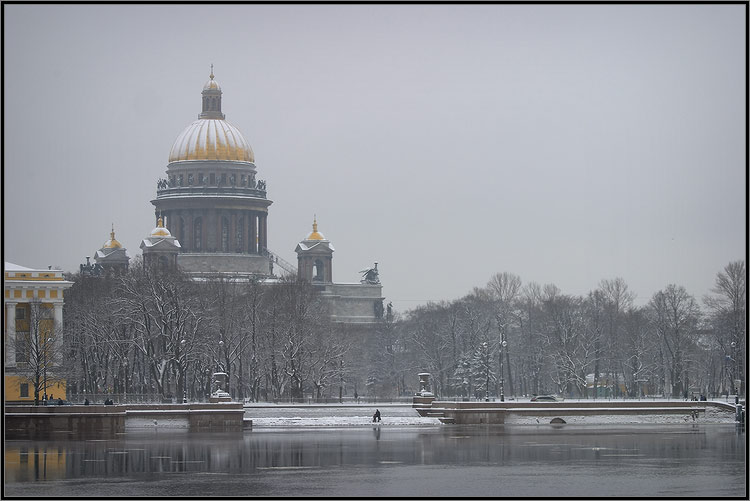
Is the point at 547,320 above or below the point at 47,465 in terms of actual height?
above

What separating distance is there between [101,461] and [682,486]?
18.0m

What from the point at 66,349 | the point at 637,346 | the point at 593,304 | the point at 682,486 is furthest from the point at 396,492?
the point at 593,304

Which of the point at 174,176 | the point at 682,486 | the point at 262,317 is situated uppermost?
the point at 174,176

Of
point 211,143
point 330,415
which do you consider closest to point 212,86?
point 211,143

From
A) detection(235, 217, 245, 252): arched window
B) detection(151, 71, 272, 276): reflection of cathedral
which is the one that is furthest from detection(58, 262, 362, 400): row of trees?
detection(235, 217, 245, 252): arched window

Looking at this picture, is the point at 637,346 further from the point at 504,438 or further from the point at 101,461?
the point at 101,461

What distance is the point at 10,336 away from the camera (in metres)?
97.9

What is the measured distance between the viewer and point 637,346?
4306 inches

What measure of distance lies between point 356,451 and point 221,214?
96884mm

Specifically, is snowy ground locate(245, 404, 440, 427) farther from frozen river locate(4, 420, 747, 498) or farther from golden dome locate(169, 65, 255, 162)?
golden dome locate(169, 65, 255, 162)

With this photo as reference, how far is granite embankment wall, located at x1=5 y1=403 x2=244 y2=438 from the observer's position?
7125 centimetres

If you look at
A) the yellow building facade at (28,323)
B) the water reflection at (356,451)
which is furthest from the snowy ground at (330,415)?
the yellow building facade at (28,323)

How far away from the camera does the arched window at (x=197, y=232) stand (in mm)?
151500

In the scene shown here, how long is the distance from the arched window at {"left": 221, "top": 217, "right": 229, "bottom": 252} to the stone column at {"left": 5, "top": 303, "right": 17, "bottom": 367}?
→ 51.3 m
